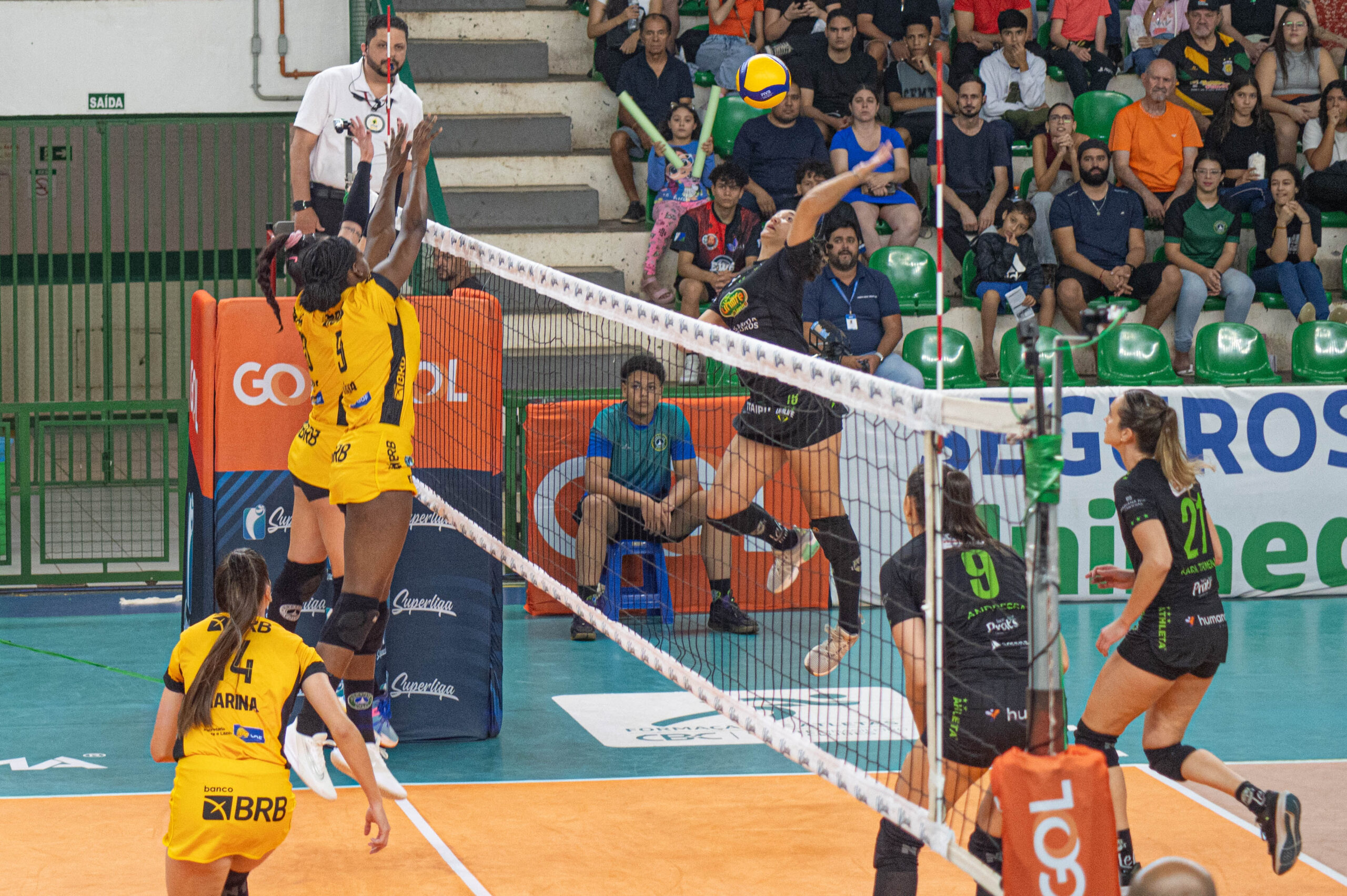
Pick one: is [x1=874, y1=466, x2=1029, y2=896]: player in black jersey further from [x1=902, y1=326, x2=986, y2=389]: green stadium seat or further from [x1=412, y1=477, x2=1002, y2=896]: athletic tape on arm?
[x1=902, y1=326, x2=986, y2=389]: green stadium seat

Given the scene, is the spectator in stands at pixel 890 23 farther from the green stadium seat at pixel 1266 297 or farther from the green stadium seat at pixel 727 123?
the green stadium seat at pixel 1266 297

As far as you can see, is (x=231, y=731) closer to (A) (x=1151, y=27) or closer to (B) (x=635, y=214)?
(B) (x=635, y=214)

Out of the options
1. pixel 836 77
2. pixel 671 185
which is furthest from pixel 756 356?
pixel 836 77

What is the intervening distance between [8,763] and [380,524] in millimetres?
2583

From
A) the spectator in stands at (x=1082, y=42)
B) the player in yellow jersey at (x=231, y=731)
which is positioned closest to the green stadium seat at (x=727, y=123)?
the spectator in stands at (x=1082, y=42)

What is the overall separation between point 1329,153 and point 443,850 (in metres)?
11.5

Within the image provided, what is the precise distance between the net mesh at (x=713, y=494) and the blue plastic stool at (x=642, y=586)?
0.05m

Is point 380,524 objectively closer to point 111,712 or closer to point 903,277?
point 111,712

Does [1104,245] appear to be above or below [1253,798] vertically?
above

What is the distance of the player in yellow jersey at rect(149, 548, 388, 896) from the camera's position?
4.62 meters

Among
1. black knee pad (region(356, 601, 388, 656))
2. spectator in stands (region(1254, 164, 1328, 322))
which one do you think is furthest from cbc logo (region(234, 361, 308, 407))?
spectator in stands (region(1254, 164, 1328, 322))

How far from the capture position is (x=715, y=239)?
491 inches

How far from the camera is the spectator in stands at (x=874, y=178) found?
13.1 m

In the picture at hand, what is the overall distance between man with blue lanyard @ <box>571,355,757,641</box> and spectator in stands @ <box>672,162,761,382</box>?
94.5 inches
